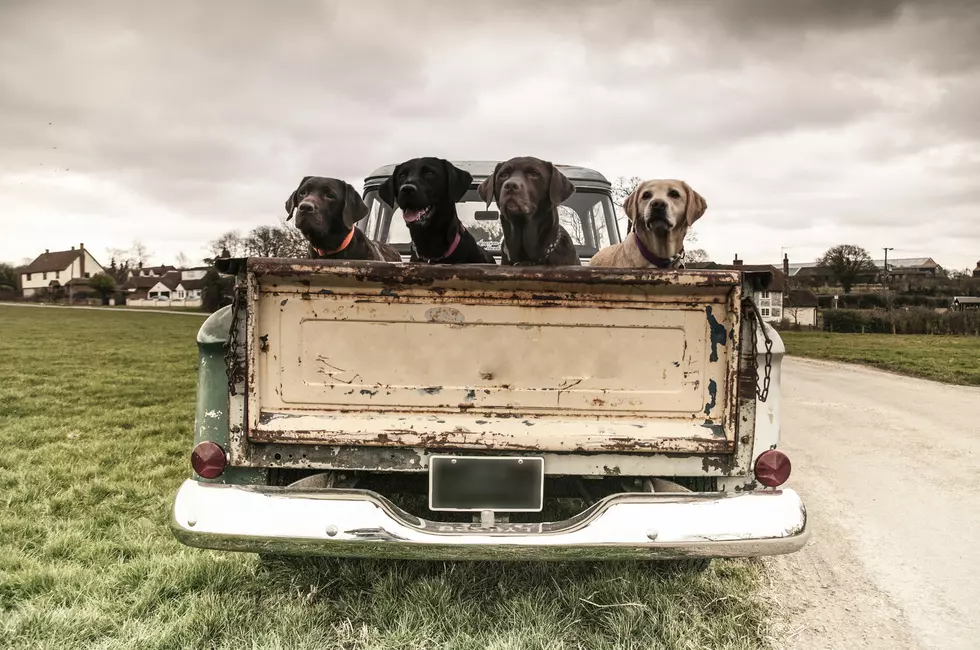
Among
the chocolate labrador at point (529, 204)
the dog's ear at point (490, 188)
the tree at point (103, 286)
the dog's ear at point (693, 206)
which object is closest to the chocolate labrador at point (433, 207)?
the dog's ear at point (490, 188)

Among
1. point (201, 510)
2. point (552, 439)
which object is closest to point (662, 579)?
point (552, 439)

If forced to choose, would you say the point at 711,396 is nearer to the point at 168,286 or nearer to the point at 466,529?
the point at 466,529

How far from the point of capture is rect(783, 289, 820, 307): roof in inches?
2032

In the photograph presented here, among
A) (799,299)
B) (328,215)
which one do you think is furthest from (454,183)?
(799,299)

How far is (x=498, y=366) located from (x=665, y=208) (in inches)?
77.1

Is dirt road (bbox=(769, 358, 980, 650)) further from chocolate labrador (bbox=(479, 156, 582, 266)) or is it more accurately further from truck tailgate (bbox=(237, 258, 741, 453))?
chocolate labrador (bbox=(479, 156, 582, 266))

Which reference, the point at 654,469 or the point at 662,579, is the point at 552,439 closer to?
the point at 654,469

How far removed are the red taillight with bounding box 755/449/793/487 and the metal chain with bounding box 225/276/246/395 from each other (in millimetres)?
1972

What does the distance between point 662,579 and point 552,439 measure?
1.12 meters

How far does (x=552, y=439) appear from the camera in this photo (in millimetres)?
2625

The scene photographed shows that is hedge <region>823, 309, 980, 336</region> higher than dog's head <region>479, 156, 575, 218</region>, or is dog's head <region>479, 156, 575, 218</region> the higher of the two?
dog's head <region>479, 156, 575, 218</region>

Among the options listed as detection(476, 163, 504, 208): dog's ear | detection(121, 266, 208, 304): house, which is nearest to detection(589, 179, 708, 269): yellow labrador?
detection(476, 163, 504, 208): dog's ear

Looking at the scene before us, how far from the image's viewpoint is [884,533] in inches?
163

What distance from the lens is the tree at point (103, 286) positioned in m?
81.3
